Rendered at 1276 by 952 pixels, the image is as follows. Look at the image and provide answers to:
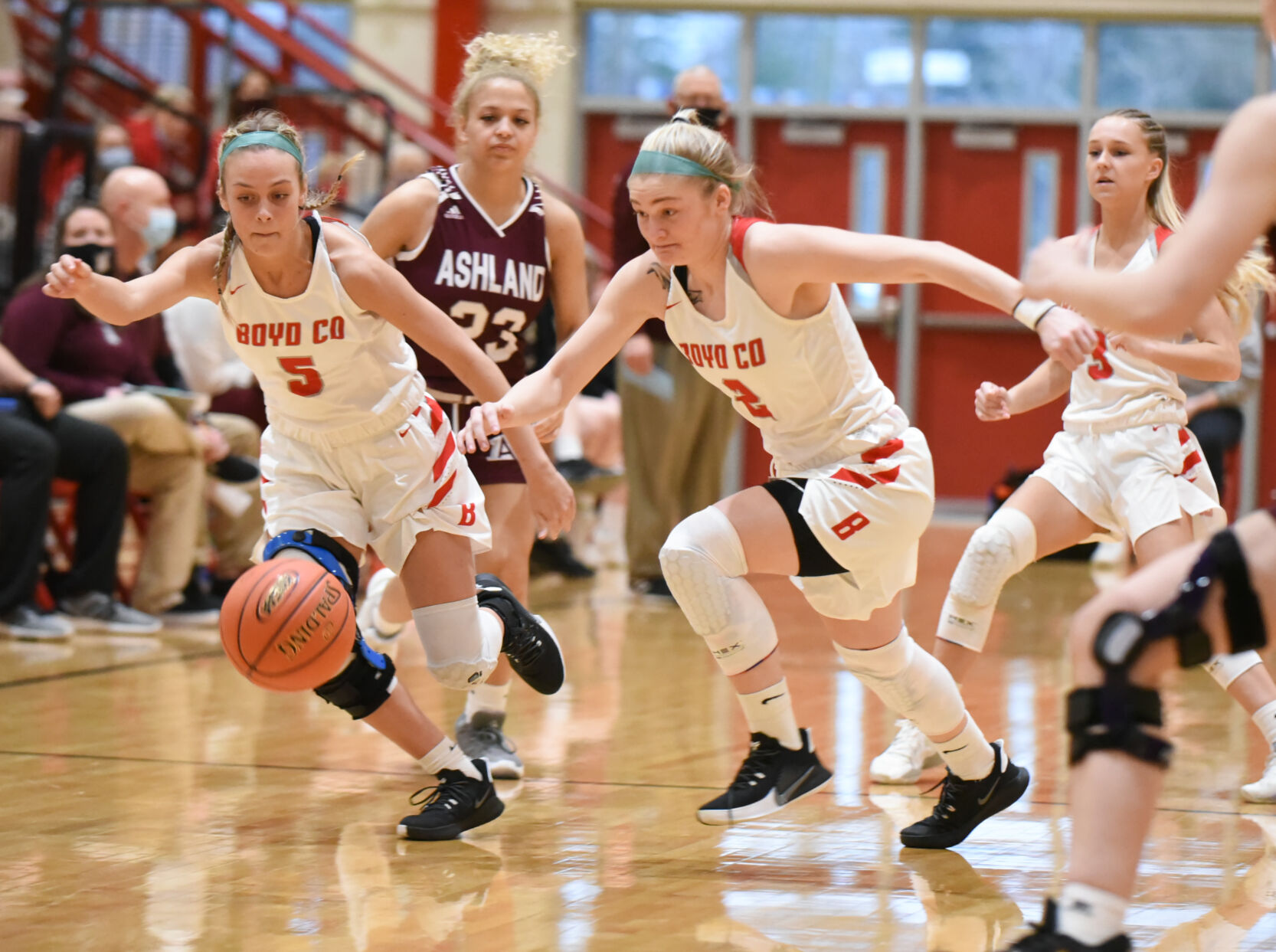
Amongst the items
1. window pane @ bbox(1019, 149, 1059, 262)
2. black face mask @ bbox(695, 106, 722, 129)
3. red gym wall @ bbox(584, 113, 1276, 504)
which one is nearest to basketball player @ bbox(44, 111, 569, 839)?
black face mask @ bbox(695, 106, 722, 129)

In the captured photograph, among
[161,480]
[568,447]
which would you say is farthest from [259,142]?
[568,447]

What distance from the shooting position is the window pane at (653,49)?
491 inches

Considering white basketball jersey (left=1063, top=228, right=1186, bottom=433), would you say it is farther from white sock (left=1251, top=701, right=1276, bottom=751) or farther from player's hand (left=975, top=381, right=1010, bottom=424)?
white sock (left=1251, top=701, right=1276, bottom=751)

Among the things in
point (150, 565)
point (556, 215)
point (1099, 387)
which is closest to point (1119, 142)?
point (1099, 387)

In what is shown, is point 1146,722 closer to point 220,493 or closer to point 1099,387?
point 1099,387

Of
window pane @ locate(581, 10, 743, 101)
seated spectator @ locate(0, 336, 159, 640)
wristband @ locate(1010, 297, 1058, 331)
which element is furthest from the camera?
window pane @ locate(581, 10, 743, 101)

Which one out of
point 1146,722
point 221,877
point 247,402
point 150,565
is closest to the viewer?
point 1146,722

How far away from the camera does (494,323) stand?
4.37m

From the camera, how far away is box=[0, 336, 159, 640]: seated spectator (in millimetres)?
6109

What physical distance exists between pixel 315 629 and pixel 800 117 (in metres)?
9.86

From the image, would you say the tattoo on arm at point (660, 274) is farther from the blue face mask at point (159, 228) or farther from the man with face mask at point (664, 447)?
the man with face mask at point (664, 447)

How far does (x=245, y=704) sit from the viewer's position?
5.09m

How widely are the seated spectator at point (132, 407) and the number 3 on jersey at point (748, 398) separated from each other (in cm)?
360

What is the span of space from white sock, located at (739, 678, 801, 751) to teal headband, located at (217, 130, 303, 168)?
1477 mm
